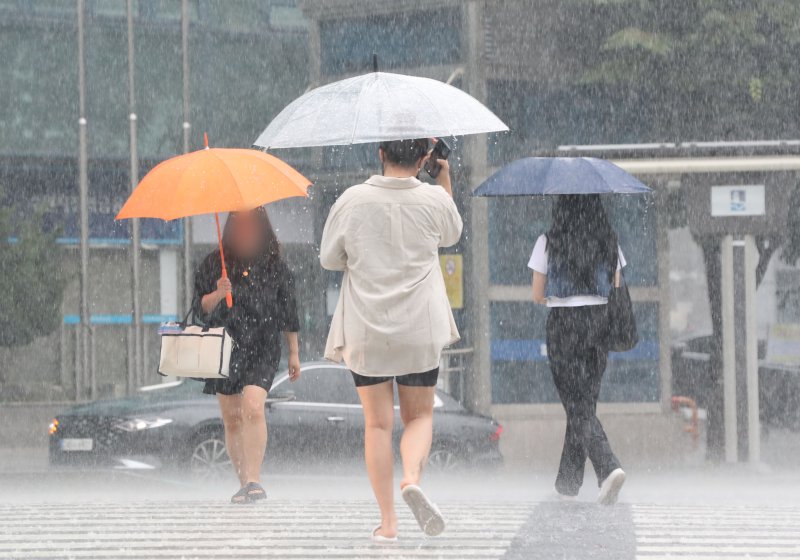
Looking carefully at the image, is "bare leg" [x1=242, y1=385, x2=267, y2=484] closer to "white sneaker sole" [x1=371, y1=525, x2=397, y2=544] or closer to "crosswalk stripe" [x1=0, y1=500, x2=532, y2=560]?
"crosswalk stripe" [x1=0, y1=500, x2=532, y2=560]

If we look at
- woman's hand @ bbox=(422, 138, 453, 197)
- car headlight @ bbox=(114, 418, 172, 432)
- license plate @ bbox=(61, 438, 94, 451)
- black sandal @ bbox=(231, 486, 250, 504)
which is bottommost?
license plate @ bbox=(61, 438, 94, 451)

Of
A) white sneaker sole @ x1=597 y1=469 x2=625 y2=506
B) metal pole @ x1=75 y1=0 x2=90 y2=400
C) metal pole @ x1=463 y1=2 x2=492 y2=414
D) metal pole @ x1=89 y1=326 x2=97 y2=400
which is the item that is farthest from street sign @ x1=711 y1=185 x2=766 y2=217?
metal pole @ x1=89 y1=326 x2=97 y2=400

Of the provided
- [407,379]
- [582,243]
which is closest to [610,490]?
[582,243]

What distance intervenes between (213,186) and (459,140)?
11098 mm

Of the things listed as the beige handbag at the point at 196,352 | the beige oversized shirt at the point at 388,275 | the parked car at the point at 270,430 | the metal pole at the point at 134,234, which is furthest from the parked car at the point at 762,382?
the beige oversized shirt at the point at 388,275

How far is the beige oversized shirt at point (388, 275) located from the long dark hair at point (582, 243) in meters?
1.88

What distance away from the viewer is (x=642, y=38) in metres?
16.2

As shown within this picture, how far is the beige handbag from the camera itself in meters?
7.16

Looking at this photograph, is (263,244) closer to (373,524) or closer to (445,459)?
(373,524)

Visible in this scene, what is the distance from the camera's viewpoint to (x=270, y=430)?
44.3ft

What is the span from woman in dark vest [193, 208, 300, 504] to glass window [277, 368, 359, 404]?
629cm

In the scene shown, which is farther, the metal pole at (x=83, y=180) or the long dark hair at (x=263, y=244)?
the metal pole at (x=83, y=180)

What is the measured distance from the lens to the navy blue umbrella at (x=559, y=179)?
8031 mm

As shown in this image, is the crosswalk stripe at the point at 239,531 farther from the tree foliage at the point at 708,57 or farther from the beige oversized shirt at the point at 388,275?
the tree foliage at the point at 708,57
